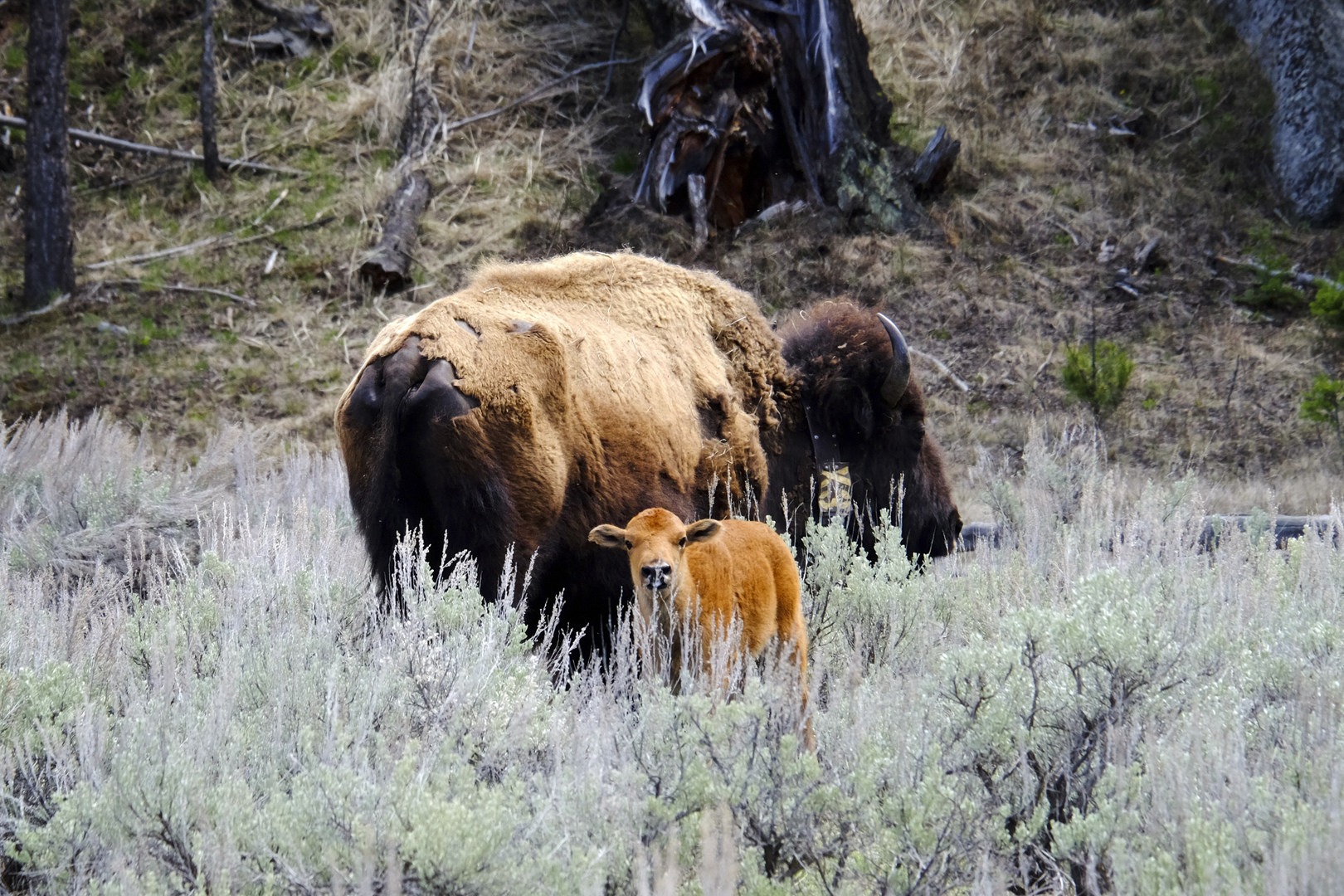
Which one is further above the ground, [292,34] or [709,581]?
[292,34]

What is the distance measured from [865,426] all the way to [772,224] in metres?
7.59

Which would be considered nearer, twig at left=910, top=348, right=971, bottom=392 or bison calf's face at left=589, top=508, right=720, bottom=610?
bison calf's face at left=589, top=508, right=720, bottom=610

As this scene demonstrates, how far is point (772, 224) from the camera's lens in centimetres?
1331

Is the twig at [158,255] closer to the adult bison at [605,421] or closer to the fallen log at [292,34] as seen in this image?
the fallen log at [292,34]

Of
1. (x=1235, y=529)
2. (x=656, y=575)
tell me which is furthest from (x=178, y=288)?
(x=1235, y=529)

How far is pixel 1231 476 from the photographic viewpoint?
1048 centimetres

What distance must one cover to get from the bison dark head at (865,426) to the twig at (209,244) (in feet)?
30.7

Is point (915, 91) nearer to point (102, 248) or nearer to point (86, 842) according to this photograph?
point (102, 248)

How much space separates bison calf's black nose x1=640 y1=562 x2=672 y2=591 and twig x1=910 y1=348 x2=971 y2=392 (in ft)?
28.1

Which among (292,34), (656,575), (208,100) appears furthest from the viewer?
(292,34)

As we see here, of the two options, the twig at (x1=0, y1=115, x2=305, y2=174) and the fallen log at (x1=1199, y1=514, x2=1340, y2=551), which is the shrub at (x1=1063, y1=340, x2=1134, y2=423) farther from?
the twig at (x1=0, y1=115, x2=305, y2=174)

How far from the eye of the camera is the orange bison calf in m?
4.05

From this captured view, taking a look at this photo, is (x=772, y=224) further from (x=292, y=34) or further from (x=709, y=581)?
(x=709, y=581)

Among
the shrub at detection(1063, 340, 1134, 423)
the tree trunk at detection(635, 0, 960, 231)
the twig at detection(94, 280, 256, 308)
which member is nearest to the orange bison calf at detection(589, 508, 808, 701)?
the shrub at detection(1063, 340, 1134, 423)
